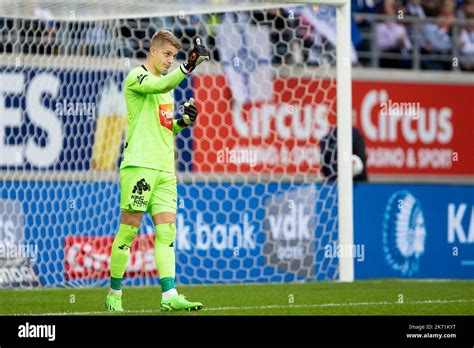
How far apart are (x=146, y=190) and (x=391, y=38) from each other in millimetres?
10267

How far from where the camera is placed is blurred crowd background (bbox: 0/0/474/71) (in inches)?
523

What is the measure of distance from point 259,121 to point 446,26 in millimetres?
5198

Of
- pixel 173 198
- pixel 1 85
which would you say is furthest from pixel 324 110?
pixel 173 198

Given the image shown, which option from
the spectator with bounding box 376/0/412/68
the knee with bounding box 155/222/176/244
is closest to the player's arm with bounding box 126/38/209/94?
the knee with bounding box 155/222/176/244

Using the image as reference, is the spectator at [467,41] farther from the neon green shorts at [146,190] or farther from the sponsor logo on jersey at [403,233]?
the neon green shorts at [146,190]

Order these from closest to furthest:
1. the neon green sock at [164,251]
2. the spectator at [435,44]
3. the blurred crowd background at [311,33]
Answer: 1. the neon green sock at [164,251]
2. the blurred crowd background at [311,33]
3. the spectator at [435,44]

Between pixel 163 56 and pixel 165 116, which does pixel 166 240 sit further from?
pixel 163 56

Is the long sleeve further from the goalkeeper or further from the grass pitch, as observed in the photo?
the grass pitch

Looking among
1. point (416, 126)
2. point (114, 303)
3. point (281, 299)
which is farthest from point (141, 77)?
point (416, 126)

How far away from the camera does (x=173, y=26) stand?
1467 cm

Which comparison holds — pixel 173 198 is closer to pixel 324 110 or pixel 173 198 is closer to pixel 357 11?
pixel 324 110

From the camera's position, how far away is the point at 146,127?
9.15 metres

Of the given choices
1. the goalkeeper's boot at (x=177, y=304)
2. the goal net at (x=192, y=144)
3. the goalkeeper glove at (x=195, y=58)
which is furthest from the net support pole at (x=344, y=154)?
the goalkeeper glove at (x=195, y=58)

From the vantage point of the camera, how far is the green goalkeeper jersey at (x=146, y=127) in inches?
358
